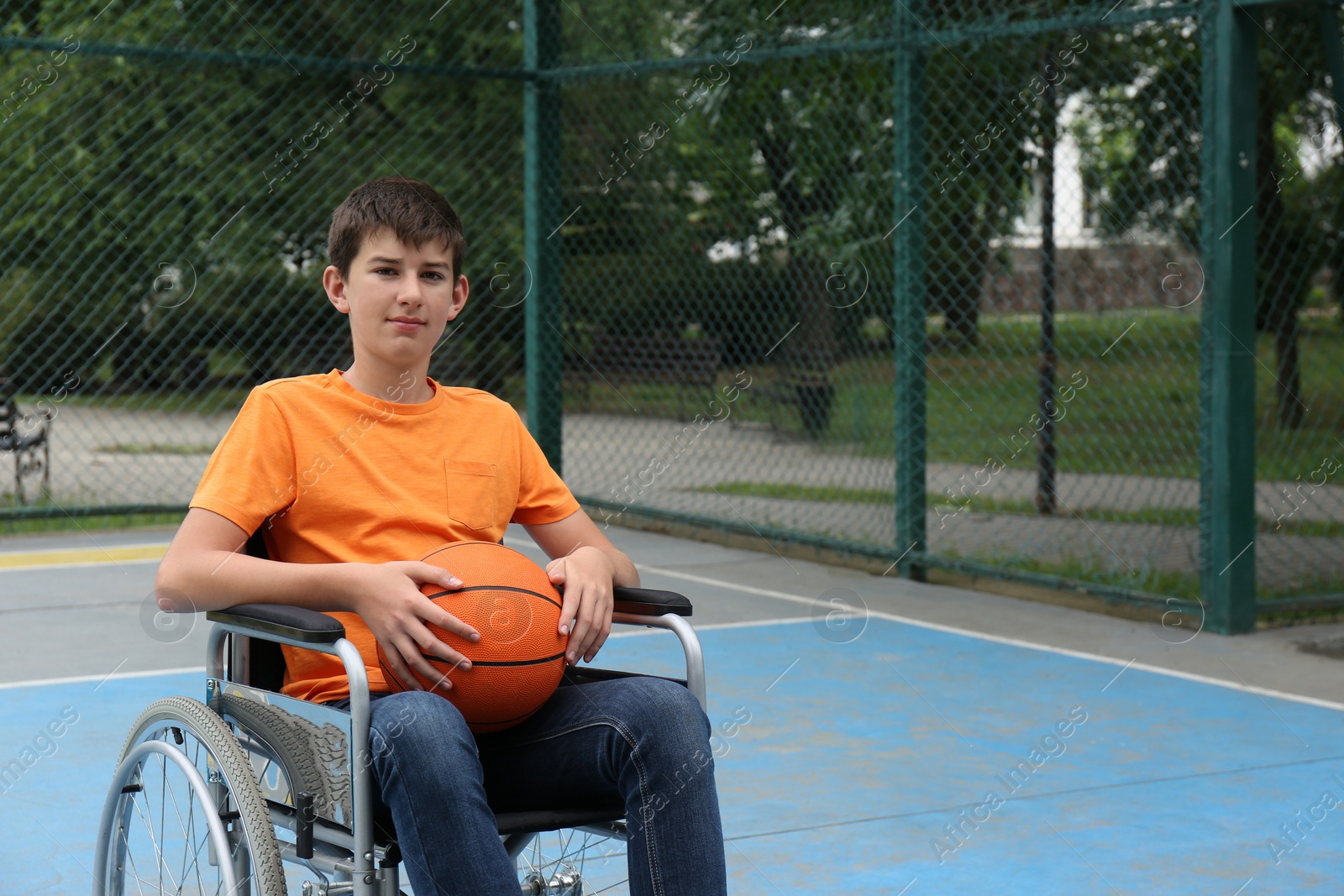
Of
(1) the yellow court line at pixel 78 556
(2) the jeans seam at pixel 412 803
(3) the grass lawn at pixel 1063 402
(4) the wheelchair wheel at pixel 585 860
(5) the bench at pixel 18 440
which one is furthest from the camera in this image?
(3) the grass lawn at pixel 1063 402

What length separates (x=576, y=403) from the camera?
376 inches

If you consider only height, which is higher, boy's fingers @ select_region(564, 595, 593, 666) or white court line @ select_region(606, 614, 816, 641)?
boy's fingers @ select_region(564, 595, 593, 666)

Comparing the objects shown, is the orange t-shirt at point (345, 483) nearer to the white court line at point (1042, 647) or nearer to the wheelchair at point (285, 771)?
the wheelchair at point (285, 771)

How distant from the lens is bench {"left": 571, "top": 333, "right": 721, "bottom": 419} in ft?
30.7

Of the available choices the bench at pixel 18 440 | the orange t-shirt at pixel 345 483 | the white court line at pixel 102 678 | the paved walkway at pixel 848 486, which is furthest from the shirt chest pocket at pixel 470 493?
the bench at pixel 18 440

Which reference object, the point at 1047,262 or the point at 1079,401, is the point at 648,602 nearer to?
the point at 1047,262

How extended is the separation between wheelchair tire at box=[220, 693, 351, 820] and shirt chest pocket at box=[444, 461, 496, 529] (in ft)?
1.48

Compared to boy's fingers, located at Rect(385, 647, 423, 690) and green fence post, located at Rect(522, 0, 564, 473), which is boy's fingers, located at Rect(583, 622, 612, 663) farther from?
green fence post, located at Rect(522, 0, 564, 473)

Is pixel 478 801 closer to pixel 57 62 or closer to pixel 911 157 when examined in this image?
pixel 911 157

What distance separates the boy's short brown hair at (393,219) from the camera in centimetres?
262

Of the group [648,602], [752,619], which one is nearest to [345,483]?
[648,602]

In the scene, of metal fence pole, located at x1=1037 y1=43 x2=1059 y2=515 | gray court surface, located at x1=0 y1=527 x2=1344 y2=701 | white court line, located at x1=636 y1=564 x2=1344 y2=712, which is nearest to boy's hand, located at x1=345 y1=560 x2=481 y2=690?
gray court surface, located at x1=0 y1=527 x2=1344 y2=701

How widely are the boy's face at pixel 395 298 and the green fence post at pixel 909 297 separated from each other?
4820 mm

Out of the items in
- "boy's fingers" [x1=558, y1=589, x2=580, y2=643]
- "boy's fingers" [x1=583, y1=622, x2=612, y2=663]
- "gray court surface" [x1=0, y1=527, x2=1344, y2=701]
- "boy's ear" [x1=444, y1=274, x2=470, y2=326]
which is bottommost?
"gray court surface" [x1=0, y1=527, x2=1344, y2=701]
